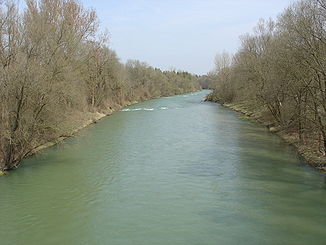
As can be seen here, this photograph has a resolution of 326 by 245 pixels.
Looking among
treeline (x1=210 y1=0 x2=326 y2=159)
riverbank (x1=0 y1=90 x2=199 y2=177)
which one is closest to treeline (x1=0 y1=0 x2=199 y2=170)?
riverbank (x1=0 y1=90 x2=199 y2=177)

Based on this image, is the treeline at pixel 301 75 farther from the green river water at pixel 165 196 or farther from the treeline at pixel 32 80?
the treeline at pixel 32 80

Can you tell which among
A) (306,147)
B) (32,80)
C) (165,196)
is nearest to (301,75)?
(306,147)

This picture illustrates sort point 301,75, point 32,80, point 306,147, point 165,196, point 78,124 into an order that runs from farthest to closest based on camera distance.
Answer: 1. point 78,124
2. point 306,147
3. point 301,75
4. point 32,80
5. point 165,196

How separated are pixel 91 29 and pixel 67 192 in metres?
23.5

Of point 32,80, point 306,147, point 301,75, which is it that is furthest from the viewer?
point 306,147

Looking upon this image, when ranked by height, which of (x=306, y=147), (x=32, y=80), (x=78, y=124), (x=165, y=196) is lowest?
(x=165, y=196)

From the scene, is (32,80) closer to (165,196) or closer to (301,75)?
(165,196)

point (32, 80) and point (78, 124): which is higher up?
point (32, 80)

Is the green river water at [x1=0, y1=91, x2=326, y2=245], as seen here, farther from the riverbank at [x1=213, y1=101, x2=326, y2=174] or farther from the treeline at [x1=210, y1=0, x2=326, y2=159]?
the treeline at [x1=210, y1=0, x2=326, y2=159]

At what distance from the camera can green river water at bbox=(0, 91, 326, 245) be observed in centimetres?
1085

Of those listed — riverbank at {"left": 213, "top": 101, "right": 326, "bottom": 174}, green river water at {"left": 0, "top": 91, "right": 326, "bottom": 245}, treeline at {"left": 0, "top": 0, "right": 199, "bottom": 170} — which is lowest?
green river water at {"left": 0, "top": 91, "right": 326, "bottom": 245}

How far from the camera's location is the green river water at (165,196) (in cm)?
1085

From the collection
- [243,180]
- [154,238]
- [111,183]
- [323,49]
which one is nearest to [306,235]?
[154,238]

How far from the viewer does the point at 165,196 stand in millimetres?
14156
